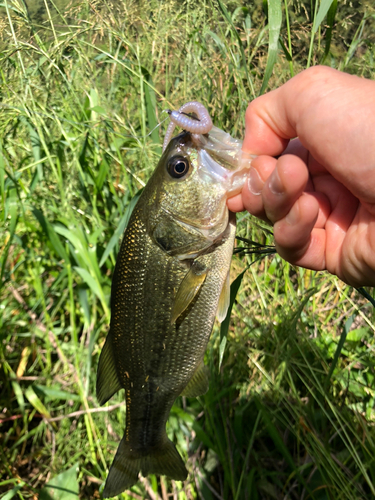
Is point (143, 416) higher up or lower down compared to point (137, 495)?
higher up

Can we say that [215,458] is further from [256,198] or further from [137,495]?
[256,198]

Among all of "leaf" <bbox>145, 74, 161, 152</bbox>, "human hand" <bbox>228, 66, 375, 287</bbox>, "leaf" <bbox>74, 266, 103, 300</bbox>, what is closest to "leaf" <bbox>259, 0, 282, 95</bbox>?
"human hand" <bbox>228, 66, 375, 287</bbox>

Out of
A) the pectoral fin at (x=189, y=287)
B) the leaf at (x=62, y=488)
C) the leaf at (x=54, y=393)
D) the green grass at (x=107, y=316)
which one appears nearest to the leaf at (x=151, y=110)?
the green grass at (x=107, y=316)

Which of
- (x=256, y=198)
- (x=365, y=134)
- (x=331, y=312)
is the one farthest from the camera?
(x=331, y=312)

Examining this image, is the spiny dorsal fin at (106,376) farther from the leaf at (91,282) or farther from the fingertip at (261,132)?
the fingertip at (261,132)

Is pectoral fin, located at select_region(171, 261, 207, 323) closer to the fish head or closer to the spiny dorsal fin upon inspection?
the fish head

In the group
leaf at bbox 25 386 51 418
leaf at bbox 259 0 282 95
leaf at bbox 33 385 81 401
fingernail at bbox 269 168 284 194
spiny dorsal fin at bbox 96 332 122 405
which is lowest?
leaf at bbox 25 386 51 418

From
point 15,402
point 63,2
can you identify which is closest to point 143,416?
point 15,402
